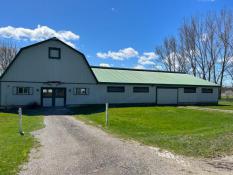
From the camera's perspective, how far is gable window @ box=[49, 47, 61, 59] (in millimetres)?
29094

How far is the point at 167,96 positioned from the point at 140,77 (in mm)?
4049

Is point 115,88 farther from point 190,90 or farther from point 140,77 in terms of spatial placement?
point 190,90

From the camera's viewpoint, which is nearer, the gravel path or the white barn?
the gravel path

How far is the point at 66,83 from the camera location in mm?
29656

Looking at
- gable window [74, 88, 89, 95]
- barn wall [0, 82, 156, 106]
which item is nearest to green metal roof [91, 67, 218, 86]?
barn wall [0, 82, 156, 106]

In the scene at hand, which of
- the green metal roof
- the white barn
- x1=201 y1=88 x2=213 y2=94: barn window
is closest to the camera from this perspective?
the white barn

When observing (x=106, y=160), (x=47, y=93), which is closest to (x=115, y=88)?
(x=47, y=93)

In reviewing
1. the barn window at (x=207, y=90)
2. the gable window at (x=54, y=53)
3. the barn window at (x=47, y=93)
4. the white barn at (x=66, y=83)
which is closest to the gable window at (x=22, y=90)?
the white barn at (x=66, y=83)

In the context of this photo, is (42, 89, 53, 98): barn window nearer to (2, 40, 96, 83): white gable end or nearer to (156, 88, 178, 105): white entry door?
(2, 40, 96, 83): white gable end

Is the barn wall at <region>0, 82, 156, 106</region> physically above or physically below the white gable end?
below

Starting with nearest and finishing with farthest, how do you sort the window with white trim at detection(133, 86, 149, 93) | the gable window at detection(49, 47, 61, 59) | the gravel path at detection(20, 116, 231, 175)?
the gravel path at detection(20, 116, 231, 175) < the gable window at detection(49, 47, 61, 59) < the window with white trim at detection(133, 86, 149, 93)

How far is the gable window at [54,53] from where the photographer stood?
1145 inches

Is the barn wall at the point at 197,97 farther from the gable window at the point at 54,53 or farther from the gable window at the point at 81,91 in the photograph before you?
the gable window at the point at 54,53

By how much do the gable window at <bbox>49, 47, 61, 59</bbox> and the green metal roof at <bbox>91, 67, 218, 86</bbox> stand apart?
5.16m
